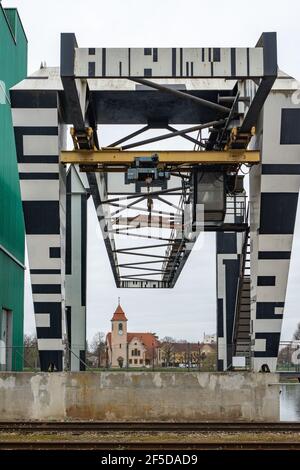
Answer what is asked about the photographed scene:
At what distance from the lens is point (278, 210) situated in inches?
912

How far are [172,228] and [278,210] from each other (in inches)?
545

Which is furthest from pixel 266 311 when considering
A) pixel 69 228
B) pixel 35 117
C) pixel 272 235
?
pixel 69 228

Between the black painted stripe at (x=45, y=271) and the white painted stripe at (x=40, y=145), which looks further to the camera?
the black painted stripe at (x=45, y=271)

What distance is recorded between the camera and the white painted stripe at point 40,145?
2264 cm

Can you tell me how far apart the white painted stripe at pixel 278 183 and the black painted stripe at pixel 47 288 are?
6.88m

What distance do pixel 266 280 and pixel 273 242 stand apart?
1183mm

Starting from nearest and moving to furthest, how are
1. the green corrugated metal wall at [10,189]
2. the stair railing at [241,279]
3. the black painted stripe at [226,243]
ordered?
the stair railing at [241,279]
the green corrugated metal wall at [10,189]
the black painted stripe at [226,243]

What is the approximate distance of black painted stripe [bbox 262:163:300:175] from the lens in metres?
22.9

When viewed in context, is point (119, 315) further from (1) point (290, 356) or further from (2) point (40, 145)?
(2) point (40, 145)

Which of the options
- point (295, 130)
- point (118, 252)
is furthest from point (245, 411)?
point (118, 252)

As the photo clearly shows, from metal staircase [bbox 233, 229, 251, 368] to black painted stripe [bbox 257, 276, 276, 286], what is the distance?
842 cm

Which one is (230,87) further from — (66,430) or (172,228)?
(172,228)

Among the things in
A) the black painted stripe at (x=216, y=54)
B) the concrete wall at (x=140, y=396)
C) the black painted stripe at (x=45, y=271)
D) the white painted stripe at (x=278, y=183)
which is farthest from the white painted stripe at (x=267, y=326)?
the black painted stripe at (x=216, y=54)

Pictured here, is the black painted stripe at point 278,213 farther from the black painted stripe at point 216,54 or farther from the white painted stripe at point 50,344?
the white painted stripe at point 50,344
